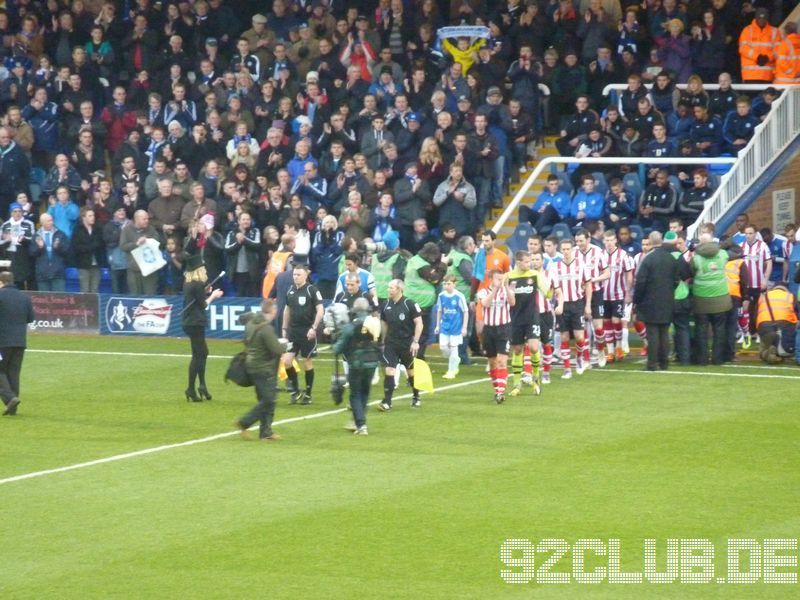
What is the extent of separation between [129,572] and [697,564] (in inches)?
171

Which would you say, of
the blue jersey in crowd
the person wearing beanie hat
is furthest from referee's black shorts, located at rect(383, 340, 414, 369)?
the person wearing beanie hat

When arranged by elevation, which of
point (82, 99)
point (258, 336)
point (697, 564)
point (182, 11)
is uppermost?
point (182, 11)

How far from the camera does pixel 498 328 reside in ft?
63.6

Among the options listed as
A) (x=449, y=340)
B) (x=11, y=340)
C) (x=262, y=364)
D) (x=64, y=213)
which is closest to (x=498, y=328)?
(x=449, y=340)

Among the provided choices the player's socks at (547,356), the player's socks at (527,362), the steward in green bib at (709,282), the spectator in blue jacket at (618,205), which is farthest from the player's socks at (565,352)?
the spectator in blue jacket at (618,205)

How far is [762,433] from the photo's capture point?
56.3 ft

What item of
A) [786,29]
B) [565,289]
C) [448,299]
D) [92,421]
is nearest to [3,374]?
[92,421]

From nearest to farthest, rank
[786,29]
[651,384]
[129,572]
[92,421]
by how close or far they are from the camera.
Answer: [129,572] → [92,421] → [651,384] → [786,29]

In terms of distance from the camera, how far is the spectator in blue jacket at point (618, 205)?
84.8 feet

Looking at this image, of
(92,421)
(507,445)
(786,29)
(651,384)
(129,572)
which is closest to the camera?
(129,572)

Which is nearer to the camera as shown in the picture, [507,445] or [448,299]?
[507,445]

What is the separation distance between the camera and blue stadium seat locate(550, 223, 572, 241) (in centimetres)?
2564

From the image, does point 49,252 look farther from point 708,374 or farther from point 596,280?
point 708,374

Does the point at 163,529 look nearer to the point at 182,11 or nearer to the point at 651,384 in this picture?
the point at 651,384
